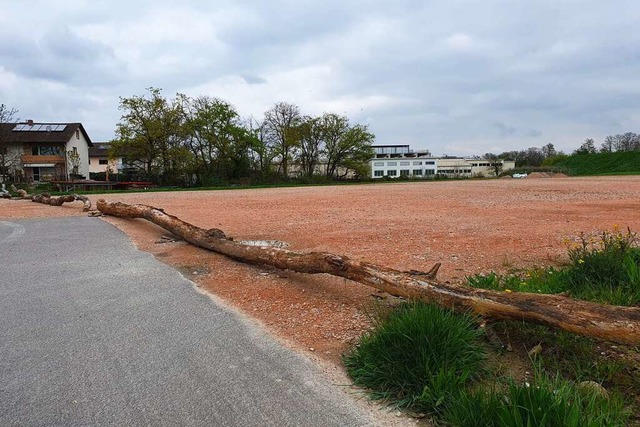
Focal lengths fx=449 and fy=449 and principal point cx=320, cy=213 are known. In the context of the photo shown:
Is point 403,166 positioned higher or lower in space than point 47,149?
lower

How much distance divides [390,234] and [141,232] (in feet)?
19.5

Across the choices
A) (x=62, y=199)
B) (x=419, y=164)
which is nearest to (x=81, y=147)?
(x=62, y=199)

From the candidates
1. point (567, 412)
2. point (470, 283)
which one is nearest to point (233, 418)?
point (567, 412)

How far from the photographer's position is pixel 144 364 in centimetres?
338

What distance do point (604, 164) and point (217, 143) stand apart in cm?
7451

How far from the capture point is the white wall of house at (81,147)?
198ft

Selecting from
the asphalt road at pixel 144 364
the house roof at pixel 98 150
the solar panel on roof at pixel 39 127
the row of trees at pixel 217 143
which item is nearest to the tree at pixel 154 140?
the row of trees at pixel 217 143

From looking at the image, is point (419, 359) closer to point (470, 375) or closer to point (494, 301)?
point (470, 375)

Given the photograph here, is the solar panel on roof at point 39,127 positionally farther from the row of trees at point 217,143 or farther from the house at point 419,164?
the house at point 419,164

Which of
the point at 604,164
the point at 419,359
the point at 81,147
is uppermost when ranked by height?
the point at 81,147

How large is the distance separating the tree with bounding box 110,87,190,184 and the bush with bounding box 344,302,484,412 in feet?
160

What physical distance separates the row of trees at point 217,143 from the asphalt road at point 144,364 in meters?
46.1

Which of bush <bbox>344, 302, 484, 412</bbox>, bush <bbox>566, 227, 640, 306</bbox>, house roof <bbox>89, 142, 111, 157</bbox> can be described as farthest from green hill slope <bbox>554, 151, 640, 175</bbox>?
bush <bbox>344, 302, 484, 412</bbox>

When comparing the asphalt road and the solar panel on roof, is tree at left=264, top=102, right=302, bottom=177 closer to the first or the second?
the solar panel on roof
